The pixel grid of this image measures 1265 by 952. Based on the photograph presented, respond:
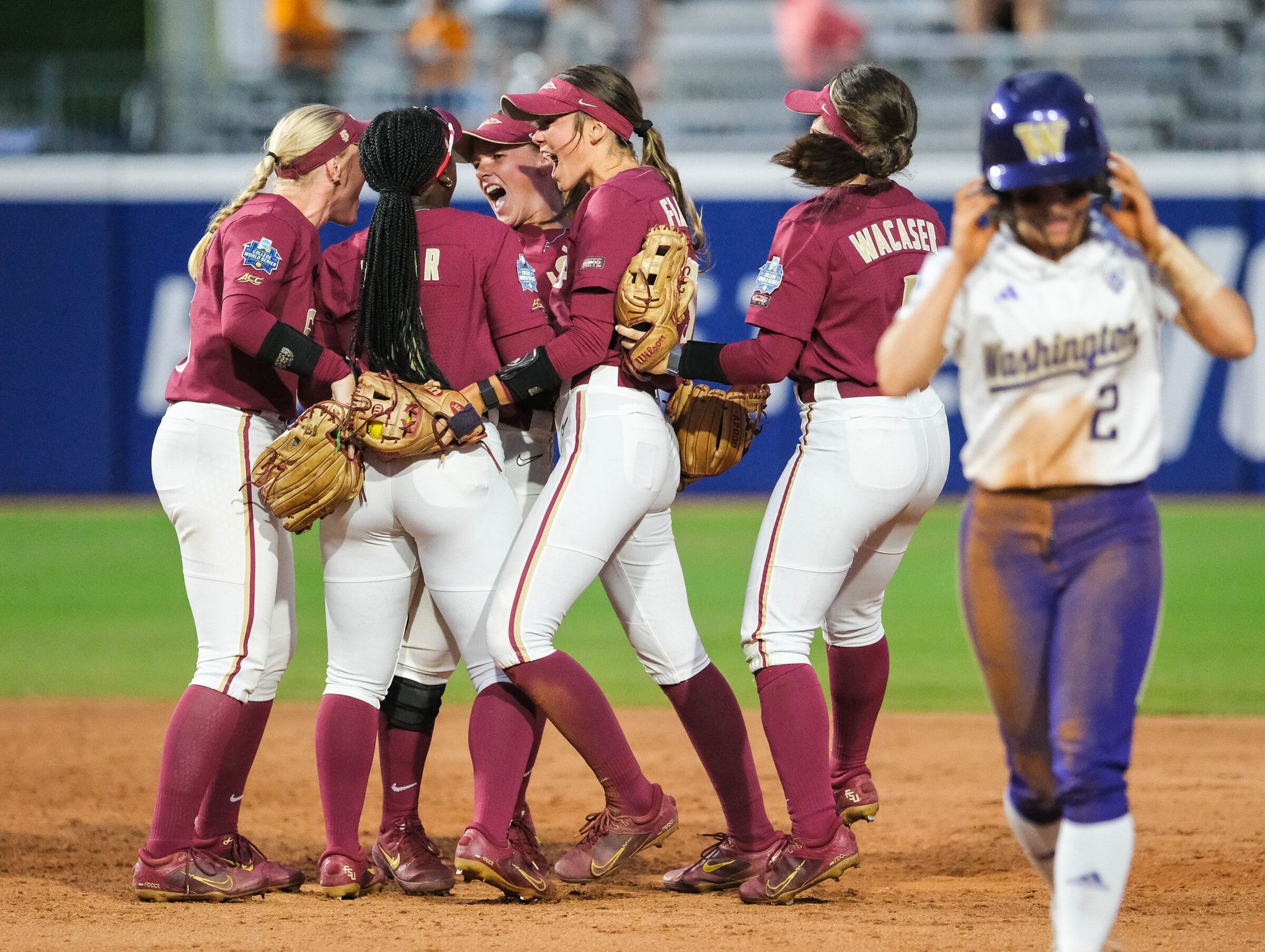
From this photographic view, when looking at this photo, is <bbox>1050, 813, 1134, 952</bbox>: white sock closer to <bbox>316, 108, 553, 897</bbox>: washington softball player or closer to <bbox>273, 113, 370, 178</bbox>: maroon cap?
<bbox>316, 108, 553, 897</bbox>: washington softball player

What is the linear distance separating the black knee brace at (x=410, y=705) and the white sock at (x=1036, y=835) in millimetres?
1609

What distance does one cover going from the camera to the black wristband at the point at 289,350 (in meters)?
3.69

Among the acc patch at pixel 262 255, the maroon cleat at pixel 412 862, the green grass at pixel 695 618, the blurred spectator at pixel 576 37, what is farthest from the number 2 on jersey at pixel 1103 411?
the blurred spectator at pixel 576 37

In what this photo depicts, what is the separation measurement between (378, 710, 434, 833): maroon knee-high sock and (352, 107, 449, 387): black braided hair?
961mm

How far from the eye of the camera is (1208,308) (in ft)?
9.32

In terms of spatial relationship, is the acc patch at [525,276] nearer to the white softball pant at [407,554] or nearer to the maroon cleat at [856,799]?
the white softball pant at [407,554]

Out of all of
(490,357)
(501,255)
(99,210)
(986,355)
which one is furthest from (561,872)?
(99,210)

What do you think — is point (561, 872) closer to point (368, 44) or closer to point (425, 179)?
point (425, 179)

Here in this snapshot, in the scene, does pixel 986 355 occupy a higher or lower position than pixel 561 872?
higher

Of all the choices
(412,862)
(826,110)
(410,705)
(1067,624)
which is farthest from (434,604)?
(1067,624)

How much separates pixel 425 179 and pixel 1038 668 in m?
1.93

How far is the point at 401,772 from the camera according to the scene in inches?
160

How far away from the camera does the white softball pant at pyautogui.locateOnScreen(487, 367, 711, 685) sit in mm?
3695

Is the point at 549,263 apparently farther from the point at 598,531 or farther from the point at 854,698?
the point at 854,698
